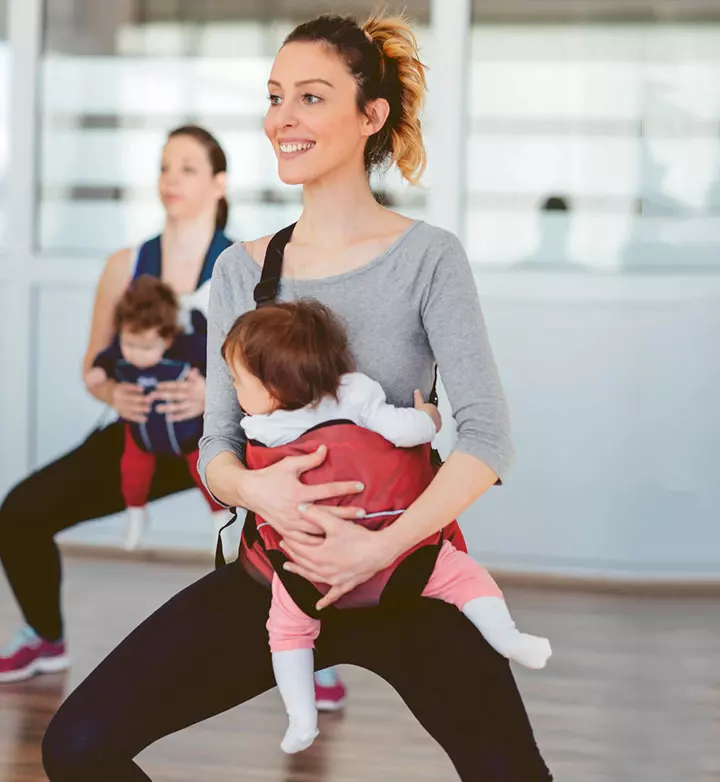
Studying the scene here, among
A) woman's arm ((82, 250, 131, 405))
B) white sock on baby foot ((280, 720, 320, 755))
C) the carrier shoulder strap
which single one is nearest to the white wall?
woman's arm ((82, 250, 131, 405))

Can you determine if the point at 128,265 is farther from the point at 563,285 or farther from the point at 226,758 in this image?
the point at 563,285

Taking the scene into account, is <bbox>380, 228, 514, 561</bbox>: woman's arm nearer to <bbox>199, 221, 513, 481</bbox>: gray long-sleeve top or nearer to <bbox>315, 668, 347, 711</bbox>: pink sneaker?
<bbox>199, 221, 513, 481</bbox>: gray long-sleeve top

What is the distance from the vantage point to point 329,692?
299 centimetres

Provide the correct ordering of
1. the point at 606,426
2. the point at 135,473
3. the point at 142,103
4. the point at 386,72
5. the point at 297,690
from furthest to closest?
the point at 142,103, the point at 606,426, the point at 135,473, the point at 386,72, the point at 297,690

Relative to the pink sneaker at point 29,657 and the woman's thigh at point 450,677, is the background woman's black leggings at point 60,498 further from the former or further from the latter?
the woman's thigh at point 450,677

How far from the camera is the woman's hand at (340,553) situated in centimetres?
158

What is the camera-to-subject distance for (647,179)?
4.47 metres

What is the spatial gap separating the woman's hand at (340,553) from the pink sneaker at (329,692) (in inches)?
57.0

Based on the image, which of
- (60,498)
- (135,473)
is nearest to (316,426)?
(135,473)

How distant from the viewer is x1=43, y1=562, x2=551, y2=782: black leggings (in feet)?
5.01

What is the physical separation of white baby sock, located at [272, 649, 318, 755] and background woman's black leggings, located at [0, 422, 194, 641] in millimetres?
1289

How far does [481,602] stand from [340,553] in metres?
0.20

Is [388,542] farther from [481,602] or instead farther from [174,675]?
[174,675]

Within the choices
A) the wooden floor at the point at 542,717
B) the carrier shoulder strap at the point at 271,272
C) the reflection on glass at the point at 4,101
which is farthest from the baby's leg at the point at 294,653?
the reflection on glass at the point at 4,101
